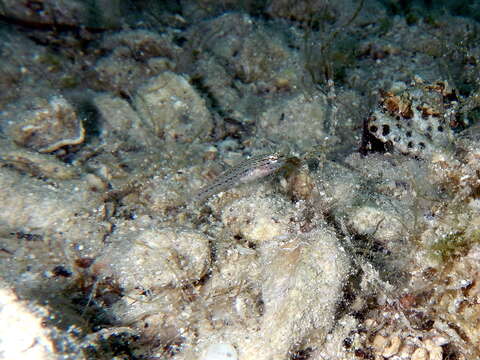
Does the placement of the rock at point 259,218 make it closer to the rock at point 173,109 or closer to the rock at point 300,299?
the rock at point 300,299

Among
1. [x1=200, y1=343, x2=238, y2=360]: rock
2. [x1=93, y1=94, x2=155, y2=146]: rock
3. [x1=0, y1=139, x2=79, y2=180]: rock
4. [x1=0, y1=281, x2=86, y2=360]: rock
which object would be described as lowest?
[x1=200, y1=343, x2=238, y2=360]: rock

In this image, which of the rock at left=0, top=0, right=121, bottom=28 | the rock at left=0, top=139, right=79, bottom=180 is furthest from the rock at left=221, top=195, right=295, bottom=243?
the rock at left=0, top=0, right=121, bottom=28

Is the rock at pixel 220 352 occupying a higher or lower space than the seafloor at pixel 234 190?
lower

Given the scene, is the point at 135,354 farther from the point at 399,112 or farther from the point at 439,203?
the point at 399,112

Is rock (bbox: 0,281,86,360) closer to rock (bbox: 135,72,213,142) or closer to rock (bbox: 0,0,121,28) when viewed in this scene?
rock (bbox: 135,72,213,142)

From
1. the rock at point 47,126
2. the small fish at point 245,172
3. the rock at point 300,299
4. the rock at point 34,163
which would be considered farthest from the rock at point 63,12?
the rock at point 300,299

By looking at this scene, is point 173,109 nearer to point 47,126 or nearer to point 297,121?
point 47,126

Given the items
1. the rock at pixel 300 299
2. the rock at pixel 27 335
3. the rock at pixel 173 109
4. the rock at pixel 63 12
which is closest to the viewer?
the rock at pixel 27 335
